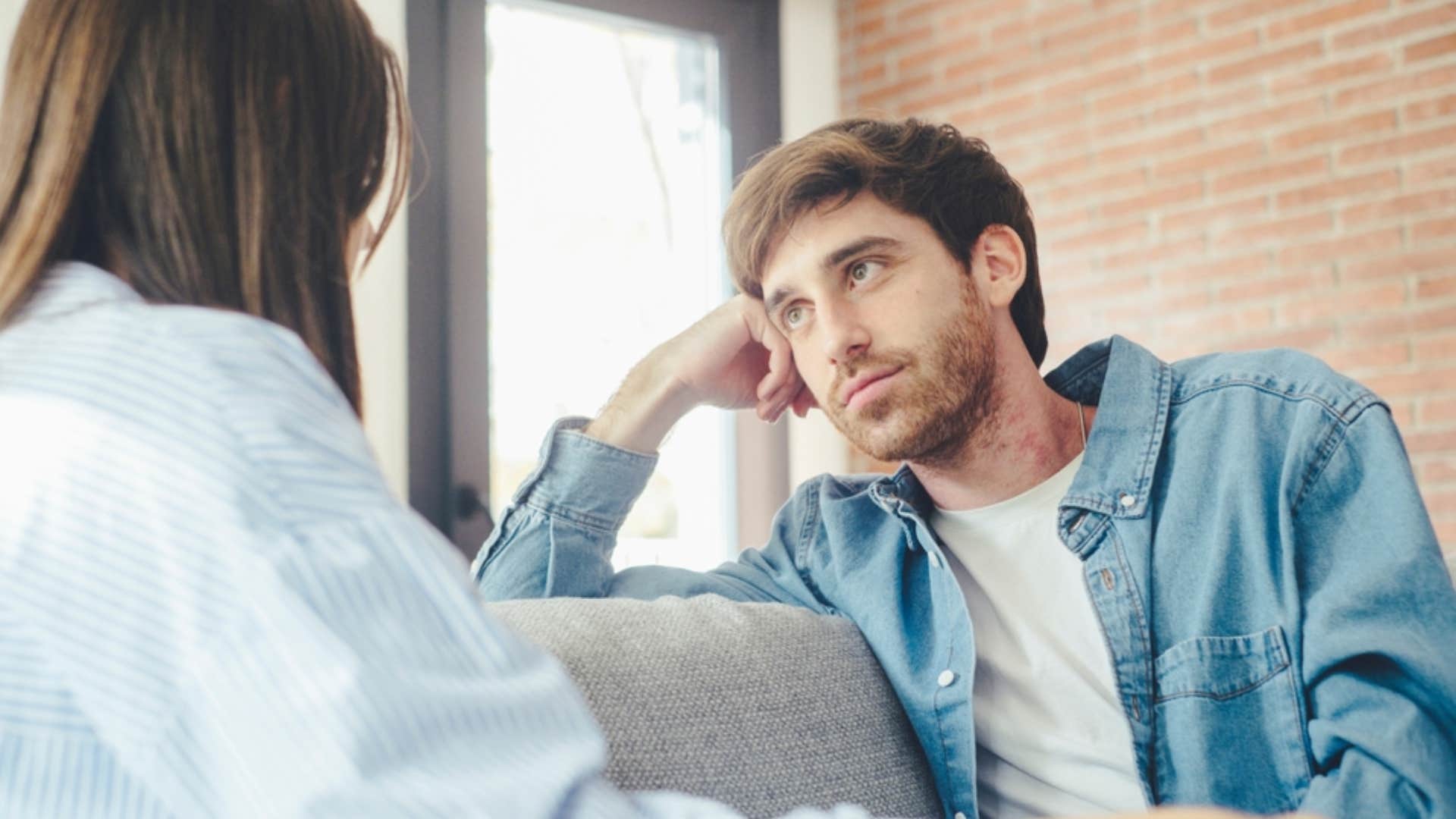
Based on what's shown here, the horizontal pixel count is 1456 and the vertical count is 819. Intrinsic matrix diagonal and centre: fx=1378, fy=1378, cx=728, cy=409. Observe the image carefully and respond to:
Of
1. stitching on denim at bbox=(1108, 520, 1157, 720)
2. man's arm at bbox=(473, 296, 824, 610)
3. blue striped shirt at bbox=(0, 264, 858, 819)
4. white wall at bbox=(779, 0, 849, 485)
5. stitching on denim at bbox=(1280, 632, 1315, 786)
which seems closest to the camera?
blue striped shirt at bbox=(0, 264, 858, 819)

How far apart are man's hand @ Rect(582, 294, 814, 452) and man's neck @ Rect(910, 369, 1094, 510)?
240 millimetres

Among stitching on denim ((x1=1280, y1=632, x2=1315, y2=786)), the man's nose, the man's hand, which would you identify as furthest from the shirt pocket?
the man's hand

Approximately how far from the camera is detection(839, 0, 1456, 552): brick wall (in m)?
3.18

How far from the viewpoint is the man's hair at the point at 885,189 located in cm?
172

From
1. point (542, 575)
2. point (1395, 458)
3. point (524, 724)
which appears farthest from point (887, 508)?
point (524, 724)

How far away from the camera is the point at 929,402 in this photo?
1.61 meters

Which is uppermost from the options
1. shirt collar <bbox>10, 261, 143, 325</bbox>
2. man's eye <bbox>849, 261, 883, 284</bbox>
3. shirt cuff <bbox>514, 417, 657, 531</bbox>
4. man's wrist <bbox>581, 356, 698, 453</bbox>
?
man's eye <bbox>849, 261, 883, 284</bbox>

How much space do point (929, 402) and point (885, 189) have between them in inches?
11.5

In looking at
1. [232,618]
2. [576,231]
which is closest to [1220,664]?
[232,618]

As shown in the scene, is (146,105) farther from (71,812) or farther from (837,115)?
(837,115)

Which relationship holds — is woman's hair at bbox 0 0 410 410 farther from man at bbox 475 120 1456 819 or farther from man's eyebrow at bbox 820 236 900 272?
man's eyebrow at bbox 820 236 900 272

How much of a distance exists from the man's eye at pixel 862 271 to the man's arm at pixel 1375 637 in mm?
586

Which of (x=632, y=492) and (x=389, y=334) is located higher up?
(x=389, y=334)

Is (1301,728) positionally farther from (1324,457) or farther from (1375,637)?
(1324,457)
